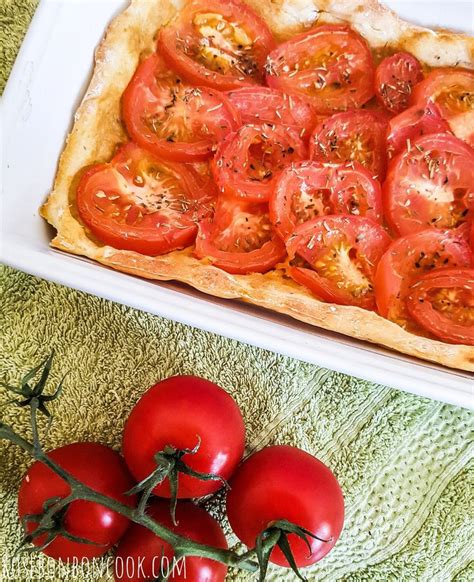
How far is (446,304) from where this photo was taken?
1.94 metres

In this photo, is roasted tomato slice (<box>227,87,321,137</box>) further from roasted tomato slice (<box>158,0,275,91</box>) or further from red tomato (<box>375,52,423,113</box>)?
red tomato (<box>375,52,423,113</box>)

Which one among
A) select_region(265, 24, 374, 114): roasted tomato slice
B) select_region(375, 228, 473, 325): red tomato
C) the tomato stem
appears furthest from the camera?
select_region(265, 24, 374, 114): roasted tomato slice

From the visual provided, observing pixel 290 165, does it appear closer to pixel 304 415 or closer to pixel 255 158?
pixel 255 158

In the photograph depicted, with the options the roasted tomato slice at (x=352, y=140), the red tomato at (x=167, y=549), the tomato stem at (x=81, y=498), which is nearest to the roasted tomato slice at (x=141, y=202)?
the roasted tomato slice at (x=352, y=140)

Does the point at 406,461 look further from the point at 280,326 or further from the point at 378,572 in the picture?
the point at 280,326

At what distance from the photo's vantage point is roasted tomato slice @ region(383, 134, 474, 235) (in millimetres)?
2031

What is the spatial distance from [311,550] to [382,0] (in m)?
1.54

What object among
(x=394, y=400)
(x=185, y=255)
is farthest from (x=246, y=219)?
(x=394, y=400)

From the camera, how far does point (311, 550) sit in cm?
185

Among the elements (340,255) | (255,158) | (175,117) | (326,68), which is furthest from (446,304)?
(175,117)

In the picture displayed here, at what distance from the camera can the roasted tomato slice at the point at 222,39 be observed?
2260mm

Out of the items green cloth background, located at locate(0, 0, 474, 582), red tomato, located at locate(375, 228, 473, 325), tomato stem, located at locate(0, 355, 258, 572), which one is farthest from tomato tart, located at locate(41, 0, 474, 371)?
tomato stem, located at locate(0, 355, 258, 572)

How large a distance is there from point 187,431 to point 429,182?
2.99 feet

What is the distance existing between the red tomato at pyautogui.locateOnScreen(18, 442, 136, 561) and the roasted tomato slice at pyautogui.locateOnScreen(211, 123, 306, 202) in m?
0.78
